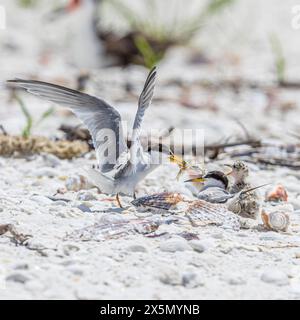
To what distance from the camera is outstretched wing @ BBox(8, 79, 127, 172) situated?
2.31 meters

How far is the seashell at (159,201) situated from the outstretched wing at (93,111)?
0.66ft

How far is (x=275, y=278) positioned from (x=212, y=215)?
471 millimetres

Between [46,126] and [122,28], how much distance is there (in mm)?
2856

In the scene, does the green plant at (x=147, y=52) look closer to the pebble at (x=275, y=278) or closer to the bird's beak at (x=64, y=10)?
the bird's beak at (x=64, y=10)

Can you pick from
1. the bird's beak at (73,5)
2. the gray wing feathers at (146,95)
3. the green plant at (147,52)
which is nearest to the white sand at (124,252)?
the gray wing feathers at (146,95)

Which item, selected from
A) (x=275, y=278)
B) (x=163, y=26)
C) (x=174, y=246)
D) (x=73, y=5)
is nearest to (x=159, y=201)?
(x=174, y=246)

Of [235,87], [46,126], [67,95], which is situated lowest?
[67,95]

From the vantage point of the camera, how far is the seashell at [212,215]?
2357 mm

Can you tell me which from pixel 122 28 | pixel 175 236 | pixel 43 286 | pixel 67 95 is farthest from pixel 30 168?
pixel 122 28

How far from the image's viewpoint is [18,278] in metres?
1.88

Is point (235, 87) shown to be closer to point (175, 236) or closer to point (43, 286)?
point (175, 236)

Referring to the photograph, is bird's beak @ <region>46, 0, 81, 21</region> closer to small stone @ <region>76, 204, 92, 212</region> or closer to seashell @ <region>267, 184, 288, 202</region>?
seashell @ <region>267, 184, 288, 202</region>

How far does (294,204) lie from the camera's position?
2738 mm

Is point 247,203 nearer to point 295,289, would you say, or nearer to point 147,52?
point 295,289
